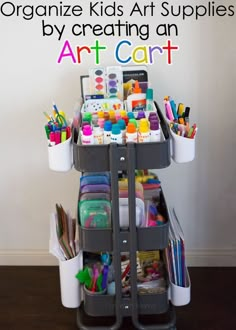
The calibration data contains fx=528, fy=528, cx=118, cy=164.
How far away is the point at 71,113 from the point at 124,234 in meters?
0.64

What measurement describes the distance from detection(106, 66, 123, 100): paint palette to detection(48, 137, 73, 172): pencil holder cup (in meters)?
0.32

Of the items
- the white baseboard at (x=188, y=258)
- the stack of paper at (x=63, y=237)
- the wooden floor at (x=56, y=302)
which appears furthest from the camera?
the white baseboard at (x=188, y=258)

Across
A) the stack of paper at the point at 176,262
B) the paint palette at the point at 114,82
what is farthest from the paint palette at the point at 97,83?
the stack of paper at the point at 176,262

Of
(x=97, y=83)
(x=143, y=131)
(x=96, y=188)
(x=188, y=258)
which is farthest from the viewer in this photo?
(x=188, y=258)

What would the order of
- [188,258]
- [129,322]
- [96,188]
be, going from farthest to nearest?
[188,258] < [129,322] < [96,188]

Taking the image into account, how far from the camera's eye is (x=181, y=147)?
1575 millimetres

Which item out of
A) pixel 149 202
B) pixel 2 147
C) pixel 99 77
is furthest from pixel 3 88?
pixel 149 202

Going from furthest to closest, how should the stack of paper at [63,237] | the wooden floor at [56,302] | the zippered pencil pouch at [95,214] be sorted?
the wooden floor at [56,302] → the stack of paper at [63,237] → the zippered pencil pouch at [95,214]

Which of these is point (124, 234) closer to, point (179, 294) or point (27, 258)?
point (179, 294)

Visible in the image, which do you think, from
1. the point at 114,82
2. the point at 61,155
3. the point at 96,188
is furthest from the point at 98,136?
the point at 114,82

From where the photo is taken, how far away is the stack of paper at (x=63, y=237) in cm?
172

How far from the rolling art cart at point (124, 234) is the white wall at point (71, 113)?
1.17ft

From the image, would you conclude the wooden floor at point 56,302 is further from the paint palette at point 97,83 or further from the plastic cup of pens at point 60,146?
the paint palette at point 97,83

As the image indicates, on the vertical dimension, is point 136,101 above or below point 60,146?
above
